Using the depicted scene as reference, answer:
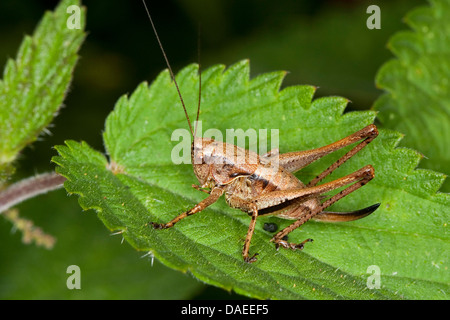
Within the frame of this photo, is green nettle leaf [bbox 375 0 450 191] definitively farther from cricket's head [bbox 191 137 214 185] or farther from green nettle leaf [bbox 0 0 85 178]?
green nettle leaf [bbox 0 0 85 178]

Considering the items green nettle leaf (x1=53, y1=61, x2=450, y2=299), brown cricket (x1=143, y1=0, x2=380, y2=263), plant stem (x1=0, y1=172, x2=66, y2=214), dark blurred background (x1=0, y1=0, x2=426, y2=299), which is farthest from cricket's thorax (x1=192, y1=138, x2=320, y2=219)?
dark blurred background (x1=0, y1=0, x2=426, y2=299)

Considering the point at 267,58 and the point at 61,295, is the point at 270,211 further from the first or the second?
the point at 267,58

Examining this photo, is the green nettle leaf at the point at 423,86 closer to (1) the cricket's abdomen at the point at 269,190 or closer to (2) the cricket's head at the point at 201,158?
(1) the cricket's abdomen at the point at 269,190

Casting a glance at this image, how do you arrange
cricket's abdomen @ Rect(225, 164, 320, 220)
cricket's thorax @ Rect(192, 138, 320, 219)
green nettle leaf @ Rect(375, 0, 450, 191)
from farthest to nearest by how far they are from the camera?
green nettle leaf @ Rect(375, 0, 450, 191) < cricket's thorax @ Rect(192, 138, 320, 219) < cricket's abdomen @ Rect(225, 164, 320, 220)

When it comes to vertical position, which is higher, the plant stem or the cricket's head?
the cricket's head

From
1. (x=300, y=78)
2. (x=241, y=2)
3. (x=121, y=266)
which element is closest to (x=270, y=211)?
(x=121, y=266)

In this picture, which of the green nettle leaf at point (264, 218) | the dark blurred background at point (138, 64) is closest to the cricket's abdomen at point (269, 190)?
the green nettle leaf at point (264, 218)

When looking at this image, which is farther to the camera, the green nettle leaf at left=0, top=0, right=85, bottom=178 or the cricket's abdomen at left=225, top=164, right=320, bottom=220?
the green nettle leaf at left=0, top=0, right=85, bottom=178

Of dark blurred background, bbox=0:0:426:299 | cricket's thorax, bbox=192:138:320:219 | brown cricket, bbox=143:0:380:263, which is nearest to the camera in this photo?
brown cricket, bbox=143:0:380:263
